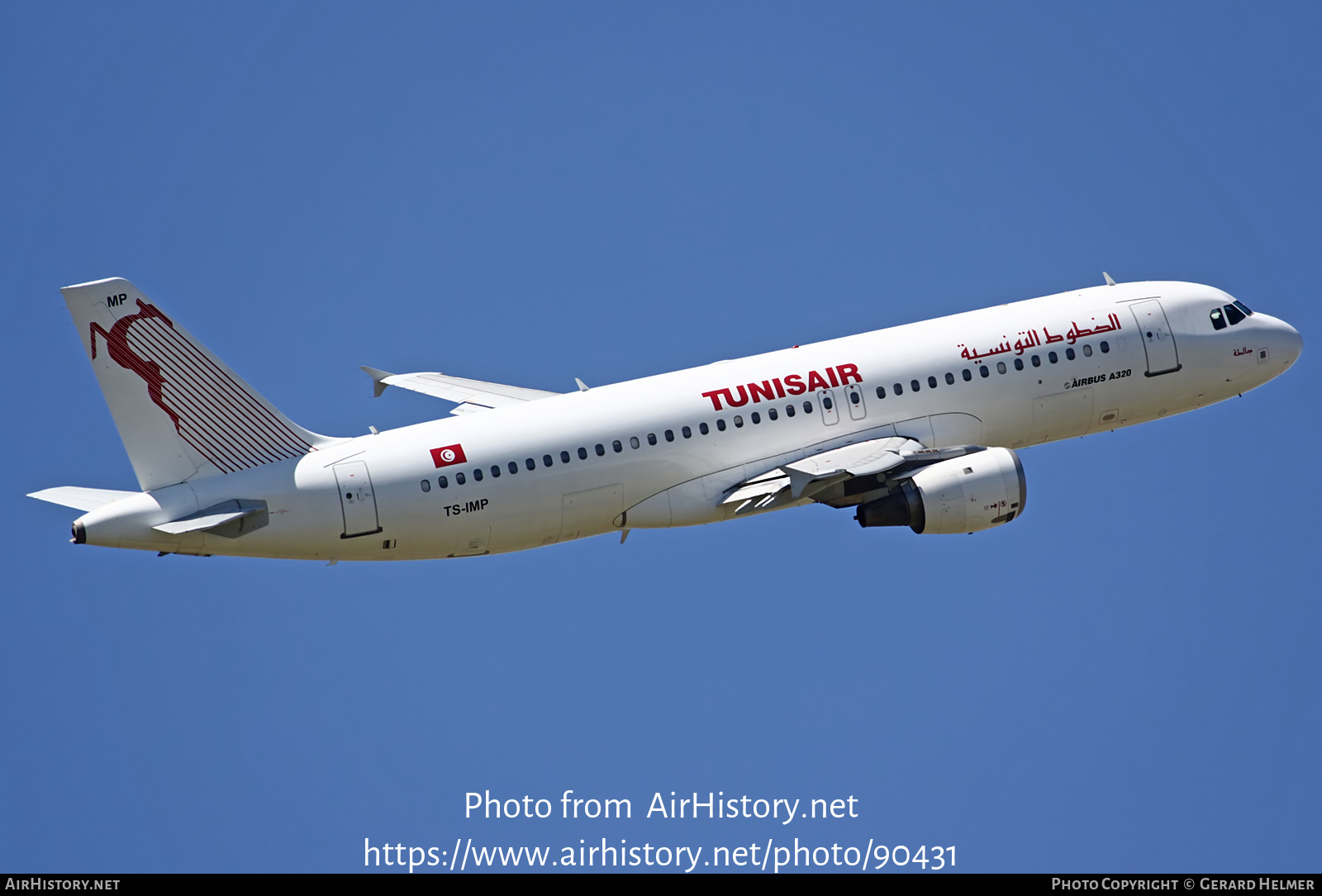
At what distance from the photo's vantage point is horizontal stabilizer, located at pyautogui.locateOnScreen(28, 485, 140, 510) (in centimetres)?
5591

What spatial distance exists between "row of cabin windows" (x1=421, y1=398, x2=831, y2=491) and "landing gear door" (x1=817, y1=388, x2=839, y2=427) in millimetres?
24

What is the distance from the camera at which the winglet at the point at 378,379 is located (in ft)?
226

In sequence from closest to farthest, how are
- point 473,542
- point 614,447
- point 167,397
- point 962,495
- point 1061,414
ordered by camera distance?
point 167,397, point 473,542, point 614,447, point 962,495, point 1061,414

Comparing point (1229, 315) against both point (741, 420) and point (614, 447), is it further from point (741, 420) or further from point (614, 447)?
point (614, 447)

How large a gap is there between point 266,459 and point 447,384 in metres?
12.1

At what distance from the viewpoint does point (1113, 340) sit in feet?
210

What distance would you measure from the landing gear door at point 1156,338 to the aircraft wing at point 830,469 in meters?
7.41

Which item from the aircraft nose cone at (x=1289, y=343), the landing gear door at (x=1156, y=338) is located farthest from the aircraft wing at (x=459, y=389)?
the aircraft nose cone at (x=1289, y=343)

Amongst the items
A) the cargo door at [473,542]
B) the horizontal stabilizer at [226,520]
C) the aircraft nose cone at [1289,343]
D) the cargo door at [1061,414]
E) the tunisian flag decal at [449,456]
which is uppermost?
the aircraft nose cone at [1289,343]

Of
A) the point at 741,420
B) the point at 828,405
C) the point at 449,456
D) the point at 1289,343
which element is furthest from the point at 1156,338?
the point at 449,456

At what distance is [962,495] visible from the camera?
59.2 metres

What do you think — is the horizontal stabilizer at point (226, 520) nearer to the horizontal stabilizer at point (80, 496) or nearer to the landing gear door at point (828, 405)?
the horizontal stabilizer at point (80, 496)

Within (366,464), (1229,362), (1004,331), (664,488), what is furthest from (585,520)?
(1229,362)

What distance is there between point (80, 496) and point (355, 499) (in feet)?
24.5
